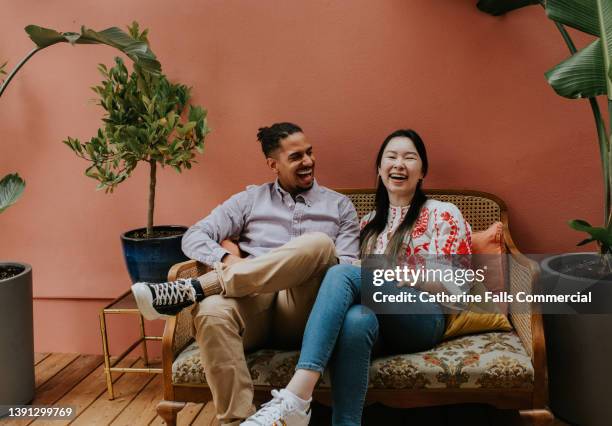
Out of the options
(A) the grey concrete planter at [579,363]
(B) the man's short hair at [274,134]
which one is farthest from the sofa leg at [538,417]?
(B) the man's short hair at [274,134]

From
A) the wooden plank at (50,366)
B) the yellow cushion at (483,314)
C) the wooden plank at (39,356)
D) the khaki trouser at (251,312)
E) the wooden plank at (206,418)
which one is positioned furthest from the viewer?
the wooden plank at (39,356)

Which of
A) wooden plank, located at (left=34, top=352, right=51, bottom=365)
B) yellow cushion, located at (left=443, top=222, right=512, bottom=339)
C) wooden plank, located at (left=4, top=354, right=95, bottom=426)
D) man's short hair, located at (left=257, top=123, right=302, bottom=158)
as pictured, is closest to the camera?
yellow cushion, located at (left=443, top=222, right=512, bottom=339)

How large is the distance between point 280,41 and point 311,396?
4.94ft

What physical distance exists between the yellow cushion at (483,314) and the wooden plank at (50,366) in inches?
70.3

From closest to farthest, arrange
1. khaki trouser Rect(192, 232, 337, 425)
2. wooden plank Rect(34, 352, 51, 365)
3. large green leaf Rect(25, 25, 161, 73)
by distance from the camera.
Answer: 1. khaki trouser Rect(192, 232, 337, 425)
2. large green leaf Rect(25, 25, 161, 73)
3. wooden plank Rect(34, 352, 51, 365)

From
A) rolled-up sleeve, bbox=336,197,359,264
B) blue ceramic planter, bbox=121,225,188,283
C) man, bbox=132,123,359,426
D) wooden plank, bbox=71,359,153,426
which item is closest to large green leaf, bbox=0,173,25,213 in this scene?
blue ceramic planter, bbox=121,225,188,283

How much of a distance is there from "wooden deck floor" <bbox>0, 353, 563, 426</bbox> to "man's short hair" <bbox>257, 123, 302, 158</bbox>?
1.06 meters

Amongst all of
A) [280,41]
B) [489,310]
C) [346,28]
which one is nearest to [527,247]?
[489,310]

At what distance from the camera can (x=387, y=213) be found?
83.2 inches

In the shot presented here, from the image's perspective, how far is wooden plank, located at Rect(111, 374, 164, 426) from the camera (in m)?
2.06

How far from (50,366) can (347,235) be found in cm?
157

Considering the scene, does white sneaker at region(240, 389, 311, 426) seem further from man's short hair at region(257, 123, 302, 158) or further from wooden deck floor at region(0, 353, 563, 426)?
man's short hair at region(257, 123, 302, 158)

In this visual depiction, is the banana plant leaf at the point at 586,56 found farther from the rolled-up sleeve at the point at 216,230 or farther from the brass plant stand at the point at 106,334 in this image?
the brass plant stand at the point at 106,334

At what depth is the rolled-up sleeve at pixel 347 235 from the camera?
2025mm
